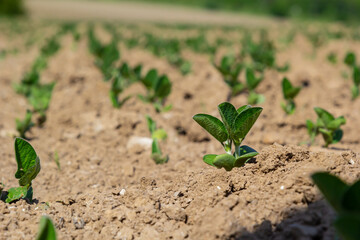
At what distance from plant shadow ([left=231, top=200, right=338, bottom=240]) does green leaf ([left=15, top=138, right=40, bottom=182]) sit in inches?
38.5

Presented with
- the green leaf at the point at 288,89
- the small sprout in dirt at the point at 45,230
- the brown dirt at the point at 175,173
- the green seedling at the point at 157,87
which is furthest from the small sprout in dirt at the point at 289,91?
the small sprout in dirt at the point at 45,230

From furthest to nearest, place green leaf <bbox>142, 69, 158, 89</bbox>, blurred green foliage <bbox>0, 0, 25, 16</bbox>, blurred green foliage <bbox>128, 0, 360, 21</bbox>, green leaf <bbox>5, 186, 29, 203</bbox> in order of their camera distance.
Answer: blurred green foliage <bbox>128, 0, 360, 21</bbox> → blurred green foliage <bbox>0, 0, 25, 16</bbox> → green leaf <bbox>142, 69, 158, 89</bbox> → green leaf <bbox>5, 186, 29, 203</bbox>

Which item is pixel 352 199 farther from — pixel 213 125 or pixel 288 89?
pixel 288 89

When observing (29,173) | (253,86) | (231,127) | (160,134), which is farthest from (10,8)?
(231,127)

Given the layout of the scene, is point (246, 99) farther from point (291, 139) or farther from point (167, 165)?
point (167, 165)

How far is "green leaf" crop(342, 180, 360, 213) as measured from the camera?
3.57 ft

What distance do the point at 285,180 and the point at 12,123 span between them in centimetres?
267

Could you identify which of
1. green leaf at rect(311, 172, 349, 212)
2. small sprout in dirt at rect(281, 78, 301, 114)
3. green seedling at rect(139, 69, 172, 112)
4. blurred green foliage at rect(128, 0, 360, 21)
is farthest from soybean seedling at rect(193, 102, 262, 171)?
blurred green foliage at rect(128, 0, 360, 21)

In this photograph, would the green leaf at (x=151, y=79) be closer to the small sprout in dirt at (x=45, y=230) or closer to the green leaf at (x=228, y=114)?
the green leaf at (x=228, y=114)

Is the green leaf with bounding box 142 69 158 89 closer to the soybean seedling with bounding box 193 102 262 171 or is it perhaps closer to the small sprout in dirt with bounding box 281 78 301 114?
the small sprout in dirt with bounding box 281 78 301 114

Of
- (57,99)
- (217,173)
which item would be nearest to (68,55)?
(57,99)

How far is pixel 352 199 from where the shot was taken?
3.58 ft

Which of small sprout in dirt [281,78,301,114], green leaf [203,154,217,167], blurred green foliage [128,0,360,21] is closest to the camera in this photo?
green leaf [203,154,217,167]

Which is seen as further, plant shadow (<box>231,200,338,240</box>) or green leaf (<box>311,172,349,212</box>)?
plant shadow (<box>231,200,338,240</box>)
